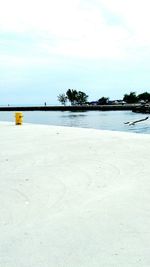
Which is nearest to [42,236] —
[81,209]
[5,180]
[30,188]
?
[81,209]

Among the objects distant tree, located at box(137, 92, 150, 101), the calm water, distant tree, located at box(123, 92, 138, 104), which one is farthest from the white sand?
distant tree, located at box(123, 92, 138, 104)

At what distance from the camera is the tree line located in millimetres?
140512

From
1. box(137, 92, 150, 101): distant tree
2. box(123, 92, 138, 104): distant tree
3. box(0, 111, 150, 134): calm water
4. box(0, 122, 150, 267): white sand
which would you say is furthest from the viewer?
box(123, 92, 138, 104): distant tree

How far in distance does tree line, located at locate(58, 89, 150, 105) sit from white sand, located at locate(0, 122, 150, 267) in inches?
5292

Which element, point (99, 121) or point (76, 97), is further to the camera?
point (76, 97)

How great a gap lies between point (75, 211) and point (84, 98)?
142854mm

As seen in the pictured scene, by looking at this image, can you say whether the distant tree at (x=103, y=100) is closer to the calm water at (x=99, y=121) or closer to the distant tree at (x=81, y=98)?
the distant tree at (x=81, y=98)

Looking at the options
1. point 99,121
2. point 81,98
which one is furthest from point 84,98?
point 99,121

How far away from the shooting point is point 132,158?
7508 millimetres

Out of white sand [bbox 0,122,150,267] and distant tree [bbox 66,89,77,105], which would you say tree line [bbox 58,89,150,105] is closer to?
distant tree [bbox 66,89,77,105]

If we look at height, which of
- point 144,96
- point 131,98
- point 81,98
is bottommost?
point 131,98

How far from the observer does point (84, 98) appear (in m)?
146

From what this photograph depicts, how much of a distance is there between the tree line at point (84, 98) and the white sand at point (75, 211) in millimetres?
134415

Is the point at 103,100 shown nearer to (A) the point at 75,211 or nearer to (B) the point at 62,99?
(B) the point at 62,99
